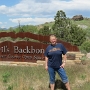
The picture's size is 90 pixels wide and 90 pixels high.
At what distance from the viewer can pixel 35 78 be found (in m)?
10.1

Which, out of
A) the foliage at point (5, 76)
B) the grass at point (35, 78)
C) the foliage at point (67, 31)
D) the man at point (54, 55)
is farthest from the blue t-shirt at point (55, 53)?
the foliage at point (67, 31)

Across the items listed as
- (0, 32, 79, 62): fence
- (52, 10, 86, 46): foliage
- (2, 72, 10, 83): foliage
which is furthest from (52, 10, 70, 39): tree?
(2, 72, 10, 83): foliage

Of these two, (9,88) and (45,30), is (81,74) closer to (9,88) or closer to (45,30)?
(9,88)

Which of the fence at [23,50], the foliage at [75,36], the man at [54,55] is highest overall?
the man at [54,55]

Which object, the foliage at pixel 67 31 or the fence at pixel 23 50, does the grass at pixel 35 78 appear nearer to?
the fence at pixel 23 50

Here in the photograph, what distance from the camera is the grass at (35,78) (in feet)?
31.6

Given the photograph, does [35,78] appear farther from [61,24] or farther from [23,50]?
[61,24]

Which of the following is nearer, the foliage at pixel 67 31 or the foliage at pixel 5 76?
the foliage at pixel 5 76

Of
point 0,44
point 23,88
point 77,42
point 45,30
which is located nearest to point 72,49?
point 0,44

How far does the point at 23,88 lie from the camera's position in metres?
9.39

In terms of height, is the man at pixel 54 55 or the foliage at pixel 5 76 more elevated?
the man at pixel 54 55

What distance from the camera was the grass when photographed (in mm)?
9641

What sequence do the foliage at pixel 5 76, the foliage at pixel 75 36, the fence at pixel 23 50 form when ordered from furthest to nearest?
1. the foliage at pixel 75 36
2. the fence at pixel 23 50
3. the foliage at pixel 5 76

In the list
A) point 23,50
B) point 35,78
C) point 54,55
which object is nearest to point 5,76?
point 35,78
